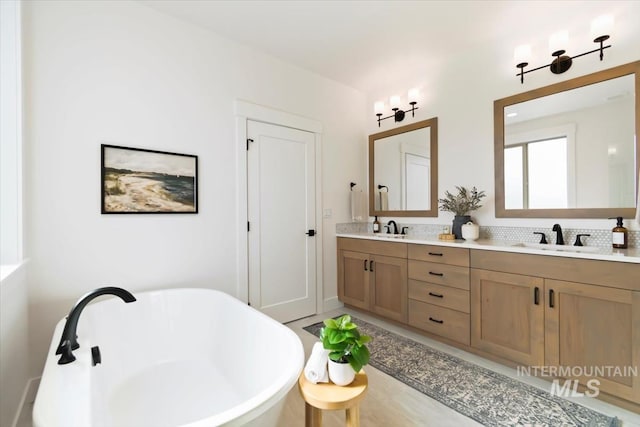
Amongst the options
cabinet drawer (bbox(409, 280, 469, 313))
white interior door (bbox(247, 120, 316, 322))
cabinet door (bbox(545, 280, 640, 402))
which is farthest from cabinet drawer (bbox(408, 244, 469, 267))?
white interior door (bbox(247, 120, 316, 322))

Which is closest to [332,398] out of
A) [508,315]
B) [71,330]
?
[71,330]

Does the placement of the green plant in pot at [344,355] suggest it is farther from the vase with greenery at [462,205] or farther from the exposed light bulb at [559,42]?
the exposed light bulb at [559,42]

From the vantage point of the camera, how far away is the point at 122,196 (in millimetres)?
2074

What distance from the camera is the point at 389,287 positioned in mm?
2811

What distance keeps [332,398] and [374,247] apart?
2021mm

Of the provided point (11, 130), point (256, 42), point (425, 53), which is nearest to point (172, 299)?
point (11, 130)

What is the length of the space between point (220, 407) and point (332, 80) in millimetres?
3272

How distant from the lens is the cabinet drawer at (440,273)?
7.39 feet

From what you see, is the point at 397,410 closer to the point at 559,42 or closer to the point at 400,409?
the point at 400,409

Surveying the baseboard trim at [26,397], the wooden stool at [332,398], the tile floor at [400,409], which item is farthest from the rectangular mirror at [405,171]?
the baseboard trim at [26,397]

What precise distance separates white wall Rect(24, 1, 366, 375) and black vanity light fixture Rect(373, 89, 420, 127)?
1237 millimetres

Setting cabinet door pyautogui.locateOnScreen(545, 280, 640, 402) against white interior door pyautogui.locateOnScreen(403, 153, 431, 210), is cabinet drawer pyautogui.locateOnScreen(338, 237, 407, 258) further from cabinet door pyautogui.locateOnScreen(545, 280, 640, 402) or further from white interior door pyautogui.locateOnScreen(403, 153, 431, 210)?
cabinet door pyautogui.locateOnScreen(545, 280, 640, 402)

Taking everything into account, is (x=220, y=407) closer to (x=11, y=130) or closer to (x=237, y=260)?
(x=237, y=260)

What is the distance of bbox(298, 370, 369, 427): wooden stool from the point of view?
1.02m
